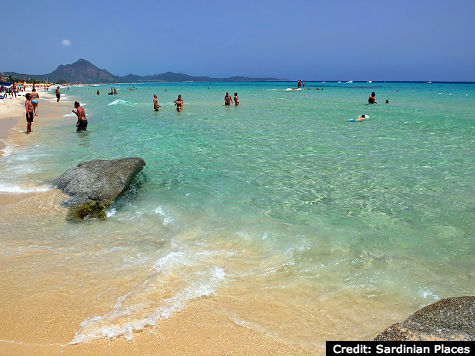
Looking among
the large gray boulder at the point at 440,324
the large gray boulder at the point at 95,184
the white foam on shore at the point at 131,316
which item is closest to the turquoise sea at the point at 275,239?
the white foam on shore at the point at 131,316

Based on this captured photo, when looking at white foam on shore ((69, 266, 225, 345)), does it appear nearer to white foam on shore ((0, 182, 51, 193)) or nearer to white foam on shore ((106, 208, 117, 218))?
white foam on shore ((106, 208, 117, 218))

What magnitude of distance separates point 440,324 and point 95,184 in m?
6.10

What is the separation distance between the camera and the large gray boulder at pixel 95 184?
6270mm

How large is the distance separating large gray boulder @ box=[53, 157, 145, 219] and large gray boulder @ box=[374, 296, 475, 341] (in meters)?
5.08

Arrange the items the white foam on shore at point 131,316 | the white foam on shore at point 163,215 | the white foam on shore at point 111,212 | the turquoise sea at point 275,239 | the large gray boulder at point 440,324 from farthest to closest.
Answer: the white foam on shore at point 111,212
the white foam on shore at point 163,215
the turquoise sea at point 275,239
the white foam on shore at point 131,316
the large gray boulder at point 440,324

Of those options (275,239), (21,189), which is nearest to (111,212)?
(21,189)

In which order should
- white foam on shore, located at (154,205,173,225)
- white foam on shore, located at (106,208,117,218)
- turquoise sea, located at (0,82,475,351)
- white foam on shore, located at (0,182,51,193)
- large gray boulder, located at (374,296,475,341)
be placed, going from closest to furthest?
large gray boulder, located at (374,296,475,341)
turquoise sea, located at (0,82,475,351)
white foam on shore, located at (154,205,173,225)
white foam on shore, located at (106,208,117,218)
white foam on shore, located at (0,182,51,193)

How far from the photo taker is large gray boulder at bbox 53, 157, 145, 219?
6.27 m

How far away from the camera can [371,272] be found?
443 cm

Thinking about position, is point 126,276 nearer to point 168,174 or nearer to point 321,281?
point 321,281

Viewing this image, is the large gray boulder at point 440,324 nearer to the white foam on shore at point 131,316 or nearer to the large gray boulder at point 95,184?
the white foam on shore at point 131,316

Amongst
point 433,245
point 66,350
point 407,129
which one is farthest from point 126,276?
point 407,129

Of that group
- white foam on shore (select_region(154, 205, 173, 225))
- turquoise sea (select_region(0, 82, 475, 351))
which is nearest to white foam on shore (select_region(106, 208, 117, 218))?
turquoise sea (select_region(0, 82, 475, 351))

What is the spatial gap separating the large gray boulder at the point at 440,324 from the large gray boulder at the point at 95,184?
16.7 feet
